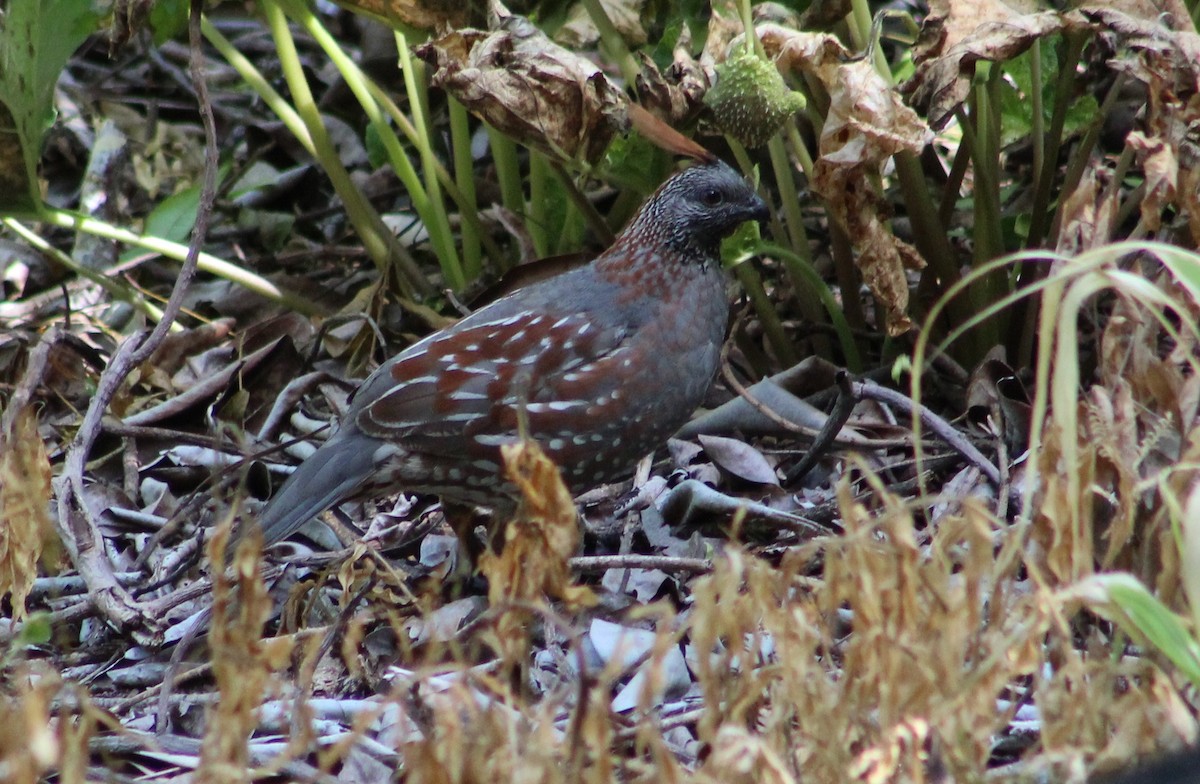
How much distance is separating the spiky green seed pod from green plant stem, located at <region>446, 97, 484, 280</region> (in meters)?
1.31

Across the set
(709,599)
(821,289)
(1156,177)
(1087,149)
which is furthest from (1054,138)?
(709,599)

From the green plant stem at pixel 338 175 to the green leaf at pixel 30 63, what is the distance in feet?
1.92

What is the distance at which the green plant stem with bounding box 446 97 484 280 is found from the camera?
15.9 feet

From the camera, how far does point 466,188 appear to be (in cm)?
496

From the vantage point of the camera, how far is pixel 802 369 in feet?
14.8

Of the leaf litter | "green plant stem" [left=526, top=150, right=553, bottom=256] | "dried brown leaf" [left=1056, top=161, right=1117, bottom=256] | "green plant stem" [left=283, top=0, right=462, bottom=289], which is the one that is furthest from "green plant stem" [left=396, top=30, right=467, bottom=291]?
"dried brown leaf" [left=1056, top=161, right=1117, bottom=256]

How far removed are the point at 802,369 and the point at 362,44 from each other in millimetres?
2779

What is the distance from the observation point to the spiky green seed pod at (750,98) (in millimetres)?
3639

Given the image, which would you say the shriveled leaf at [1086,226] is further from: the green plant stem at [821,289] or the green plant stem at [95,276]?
the green plant stem at [95,276]

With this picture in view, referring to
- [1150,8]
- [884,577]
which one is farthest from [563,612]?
[1150,8]

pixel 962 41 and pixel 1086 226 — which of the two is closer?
pixel 1086 226

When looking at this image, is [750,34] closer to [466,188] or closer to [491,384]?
[491,384]

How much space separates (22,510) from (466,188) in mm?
2381

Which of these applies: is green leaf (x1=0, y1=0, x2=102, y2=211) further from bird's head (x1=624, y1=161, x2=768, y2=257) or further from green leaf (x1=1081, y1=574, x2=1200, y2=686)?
green leaf (x1=1081, y1=574, x2=1200, y2=686)
